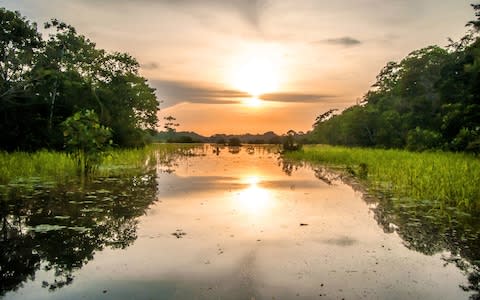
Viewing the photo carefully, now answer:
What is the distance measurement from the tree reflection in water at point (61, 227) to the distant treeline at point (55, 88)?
14.2 meters

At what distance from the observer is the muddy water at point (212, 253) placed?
466 centimetres

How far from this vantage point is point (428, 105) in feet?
125

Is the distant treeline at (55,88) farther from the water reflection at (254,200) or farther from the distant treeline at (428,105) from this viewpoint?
the distant treeline at (428,105)

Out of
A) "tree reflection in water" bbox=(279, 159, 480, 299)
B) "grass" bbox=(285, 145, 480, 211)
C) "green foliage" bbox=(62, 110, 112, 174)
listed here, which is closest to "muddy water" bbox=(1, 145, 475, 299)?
"tree reflection in water" bbox=(279, 159, 480, 299)

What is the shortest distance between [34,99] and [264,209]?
21638 millimetres

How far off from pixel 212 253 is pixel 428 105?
37.7 metres

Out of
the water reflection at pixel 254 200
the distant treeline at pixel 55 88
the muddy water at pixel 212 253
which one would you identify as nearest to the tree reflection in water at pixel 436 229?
the muddy water at pixel 212 253

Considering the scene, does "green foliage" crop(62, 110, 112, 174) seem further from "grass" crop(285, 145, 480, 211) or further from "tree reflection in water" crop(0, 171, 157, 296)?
"grass" crop(285, 145, 480, 211)

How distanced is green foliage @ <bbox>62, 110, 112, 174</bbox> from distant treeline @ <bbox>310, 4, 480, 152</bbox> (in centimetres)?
1869

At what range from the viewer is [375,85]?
187ft

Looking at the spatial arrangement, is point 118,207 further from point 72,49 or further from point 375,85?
point 375,85

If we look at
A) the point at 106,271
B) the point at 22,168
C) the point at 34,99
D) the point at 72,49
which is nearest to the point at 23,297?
the point at 106,271

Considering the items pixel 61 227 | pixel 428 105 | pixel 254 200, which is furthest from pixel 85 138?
pixel 428 105

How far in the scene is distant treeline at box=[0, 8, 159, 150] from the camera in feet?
77.0
